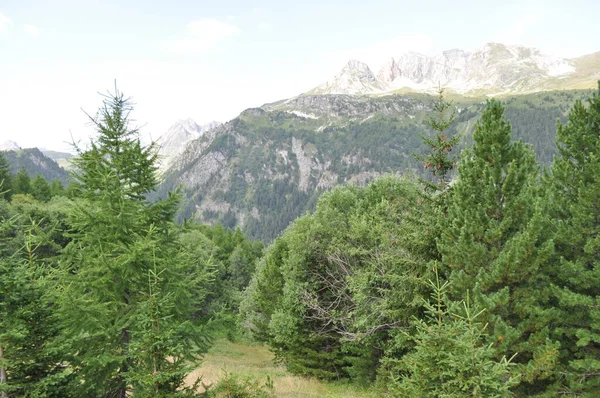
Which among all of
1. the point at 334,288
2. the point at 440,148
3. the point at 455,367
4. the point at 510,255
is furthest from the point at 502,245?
the point at 334,288

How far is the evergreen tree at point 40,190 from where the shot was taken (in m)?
72.6

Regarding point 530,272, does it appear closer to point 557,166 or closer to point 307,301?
point 557,166

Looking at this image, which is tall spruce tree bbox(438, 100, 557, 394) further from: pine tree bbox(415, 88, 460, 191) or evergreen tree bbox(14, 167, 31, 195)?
evergreen tree bbox(14, 167, 31, 195)

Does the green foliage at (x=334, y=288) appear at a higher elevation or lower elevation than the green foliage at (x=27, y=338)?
lower

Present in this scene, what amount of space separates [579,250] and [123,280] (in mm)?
19481

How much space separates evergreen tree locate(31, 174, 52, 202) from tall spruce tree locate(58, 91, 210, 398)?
75.0 m

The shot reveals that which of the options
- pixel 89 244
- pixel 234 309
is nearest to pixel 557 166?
pixel 89 244

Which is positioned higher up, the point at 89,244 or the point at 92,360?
the point at 89,244

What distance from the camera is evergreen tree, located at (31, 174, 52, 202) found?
72562 millimetres

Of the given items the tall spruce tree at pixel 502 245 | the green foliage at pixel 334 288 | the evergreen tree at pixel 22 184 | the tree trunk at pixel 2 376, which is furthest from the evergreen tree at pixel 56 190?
the tall spruce tree at pixel 502 245

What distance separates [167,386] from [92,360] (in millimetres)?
2060

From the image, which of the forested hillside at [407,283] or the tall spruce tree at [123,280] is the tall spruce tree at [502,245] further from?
the tall spruce tree at [123,280]

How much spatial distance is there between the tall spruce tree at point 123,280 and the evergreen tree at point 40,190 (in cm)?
7496

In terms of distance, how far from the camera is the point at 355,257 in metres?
25.7
